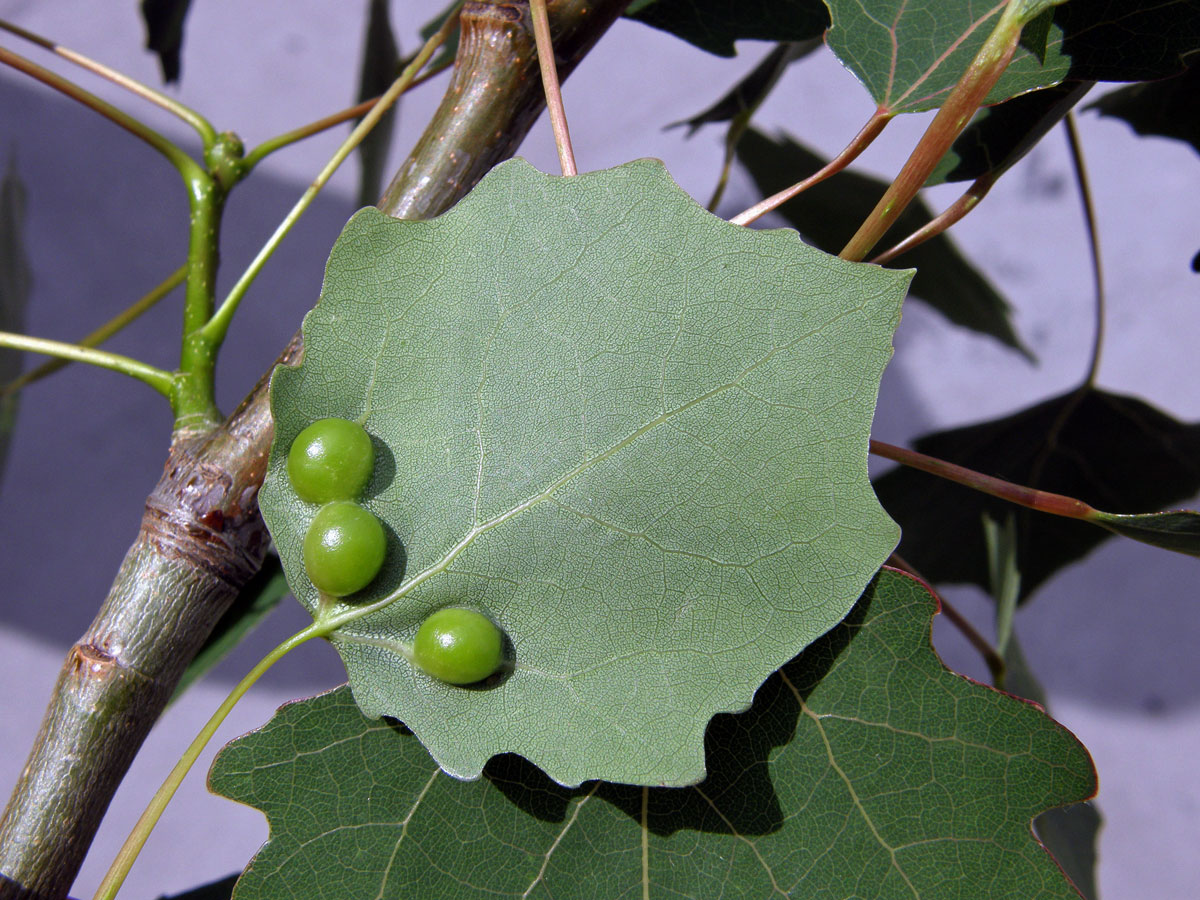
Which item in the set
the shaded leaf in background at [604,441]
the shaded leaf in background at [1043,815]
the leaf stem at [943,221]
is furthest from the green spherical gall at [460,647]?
the shaded leaf in background at [1043,815]

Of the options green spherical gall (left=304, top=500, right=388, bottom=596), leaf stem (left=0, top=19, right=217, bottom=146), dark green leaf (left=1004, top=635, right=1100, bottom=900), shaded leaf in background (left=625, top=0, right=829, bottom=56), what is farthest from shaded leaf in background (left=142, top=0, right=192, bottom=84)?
dark green leaf (left=1004, top=635, right=1100, bottom=900)

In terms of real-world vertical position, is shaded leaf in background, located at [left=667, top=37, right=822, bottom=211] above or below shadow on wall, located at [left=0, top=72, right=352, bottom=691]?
above

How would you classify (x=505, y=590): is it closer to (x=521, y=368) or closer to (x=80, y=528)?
(x=521, y=368)

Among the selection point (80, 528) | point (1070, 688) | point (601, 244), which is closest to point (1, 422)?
point (80, 528)

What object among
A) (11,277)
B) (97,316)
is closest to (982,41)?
(11,277)

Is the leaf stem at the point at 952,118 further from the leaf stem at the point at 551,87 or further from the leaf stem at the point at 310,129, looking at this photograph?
the leaf stem at the point at 310,129

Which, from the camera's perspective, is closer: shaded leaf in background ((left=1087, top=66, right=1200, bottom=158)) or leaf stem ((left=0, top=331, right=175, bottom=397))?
Answer: leaf stem ((left=0, top=331, right=175, bottom=397))

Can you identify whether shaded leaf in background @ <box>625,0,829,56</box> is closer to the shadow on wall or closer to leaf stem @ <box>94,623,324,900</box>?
leaf stem @ <box>94,623,324,900</box>
